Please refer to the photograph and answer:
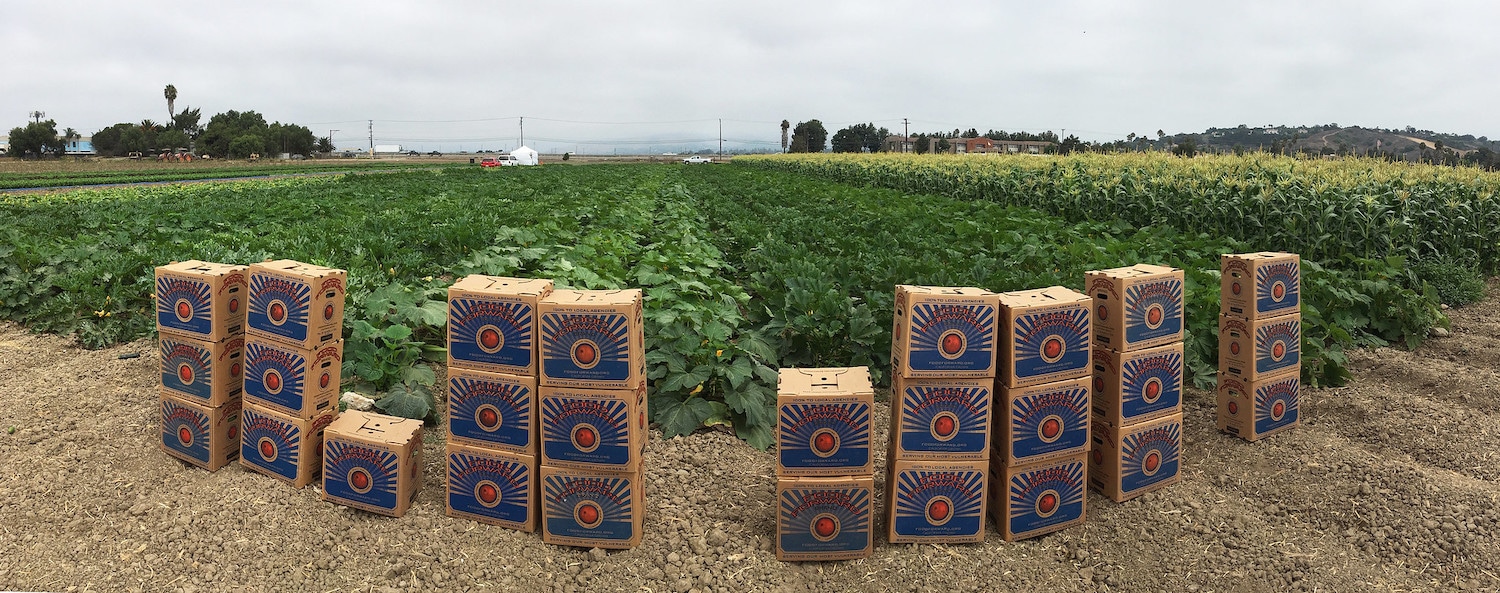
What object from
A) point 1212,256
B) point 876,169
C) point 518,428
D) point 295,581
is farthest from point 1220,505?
point 876,169

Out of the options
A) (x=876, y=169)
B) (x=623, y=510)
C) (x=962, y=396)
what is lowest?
(x=623, y=510)

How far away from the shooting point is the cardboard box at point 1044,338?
11.3 ft

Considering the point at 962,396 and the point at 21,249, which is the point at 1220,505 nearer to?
the point at 962,396

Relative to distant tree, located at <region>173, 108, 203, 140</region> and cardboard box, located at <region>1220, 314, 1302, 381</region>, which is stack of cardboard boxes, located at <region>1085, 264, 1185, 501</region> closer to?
cardboard box, located at <region>1220, 314, 1302, 381</region>

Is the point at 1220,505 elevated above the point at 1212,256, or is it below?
below

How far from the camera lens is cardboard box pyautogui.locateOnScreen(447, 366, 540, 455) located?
3.54 m

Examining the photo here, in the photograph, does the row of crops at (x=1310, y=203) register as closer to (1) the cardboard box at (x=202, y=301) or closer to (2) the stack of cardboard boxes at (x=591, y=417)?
(2) the stack of cardboard boxes at (x=591, y=417)

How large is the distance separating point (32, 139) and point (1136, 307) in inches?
4049

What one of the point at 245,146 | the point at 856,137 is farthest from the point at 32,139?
the point at 856,137

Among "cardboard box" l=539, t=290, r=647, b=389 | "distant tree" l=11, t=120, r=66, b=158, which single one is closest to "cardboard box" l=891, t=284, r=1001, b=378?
"cardboard box" l=539, t=290, r=647, b=389

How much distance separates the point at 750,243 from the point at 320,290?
787 cm

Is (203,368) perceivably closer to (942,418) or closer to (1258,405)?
(942,418)

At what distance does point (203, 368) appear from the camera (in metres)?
4.27

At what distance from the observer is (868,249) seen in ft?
29.8
